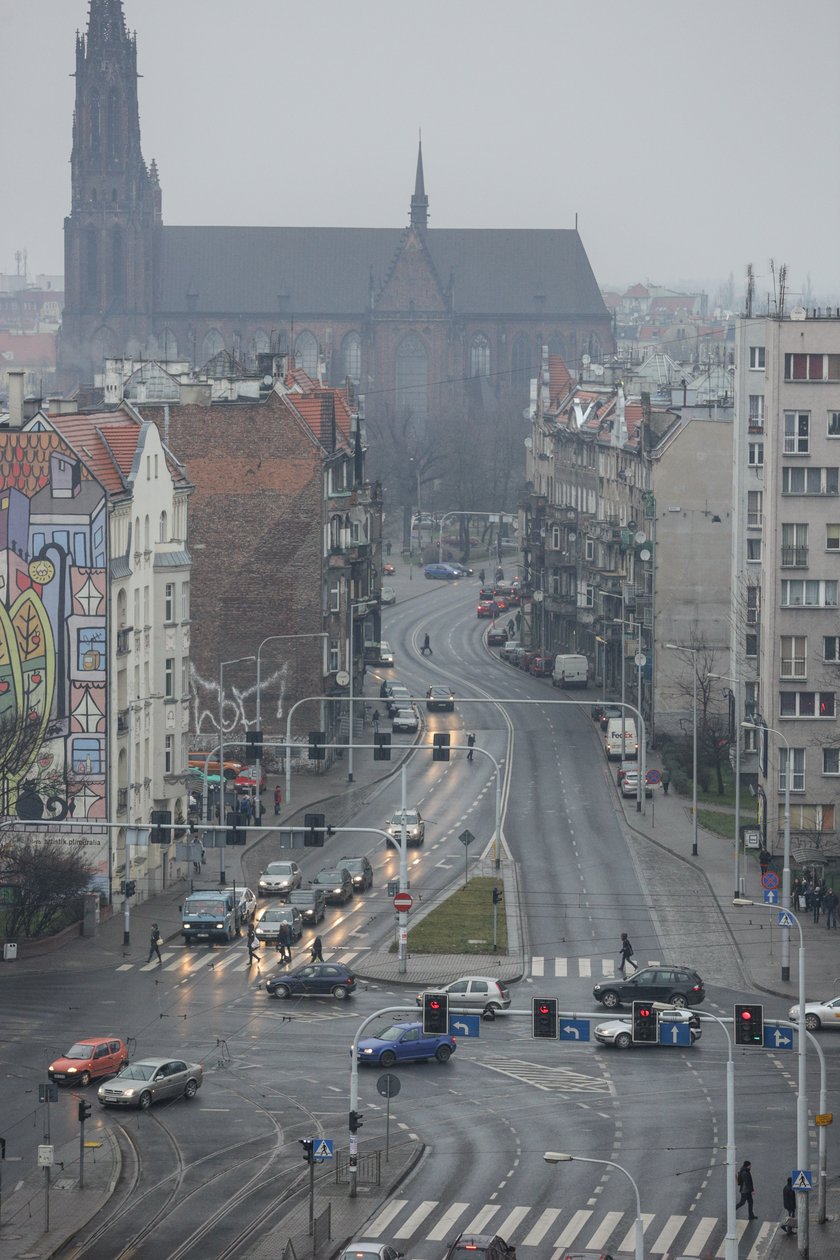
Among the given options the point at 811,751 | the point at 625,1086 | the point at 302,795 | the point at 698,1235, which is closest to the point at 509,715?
the point at 302,795

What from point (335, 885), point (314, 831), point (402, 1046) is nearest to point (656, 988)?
point (402, 1046)

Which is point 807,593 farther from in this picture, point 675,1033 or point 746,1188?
point 746,1188

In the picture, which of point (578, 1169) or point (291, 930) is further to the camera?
point (291, 930)

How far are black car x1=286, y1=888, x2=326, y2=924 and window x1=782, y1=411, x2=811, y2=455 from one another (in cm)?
2608

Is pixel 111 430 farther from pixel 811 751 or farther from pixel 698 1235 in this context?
pixel 698 1235

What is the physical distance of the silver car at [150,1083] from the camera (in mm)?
60438

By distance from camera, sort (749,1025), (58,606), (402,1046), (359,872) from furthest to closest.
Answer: (359,872), (58,606), (402,1046), (749,1025)

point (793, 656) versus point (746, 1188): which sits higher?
point (793, 656)

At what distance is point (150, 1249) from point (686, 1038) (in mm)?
15792

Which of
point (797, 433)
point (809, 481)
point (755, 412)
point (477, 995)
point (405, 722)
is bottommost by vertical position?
point (405, 722)

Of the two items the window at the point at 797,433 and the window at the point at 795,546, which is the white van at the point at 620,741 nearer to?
the window at the point at 795,546

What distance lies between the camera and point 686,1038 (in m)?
60.1

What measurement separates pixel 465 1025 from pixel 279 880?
3523 cm

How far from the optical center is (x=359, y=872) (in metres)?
92.3
